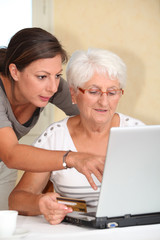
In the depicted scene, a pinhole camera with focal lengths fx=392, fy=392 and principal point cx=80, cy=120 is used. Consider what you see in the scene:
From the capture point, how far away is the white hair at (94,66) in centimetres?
178

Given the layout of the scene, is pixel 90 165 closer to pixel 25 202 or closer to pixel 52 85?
pixel 25 202

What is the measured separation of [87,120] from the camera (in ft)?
6.09

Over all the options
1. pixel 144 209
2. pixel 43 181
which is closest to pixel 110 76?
pixel 43 181

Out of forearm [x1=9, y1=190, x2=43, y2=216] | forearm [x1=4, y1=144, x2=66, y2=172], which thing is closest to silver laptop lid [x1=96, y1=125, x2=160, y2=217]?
forearm [x1=4, y1=144, x2=66, y2=172]

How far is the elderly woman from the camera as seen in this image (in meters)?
1.77

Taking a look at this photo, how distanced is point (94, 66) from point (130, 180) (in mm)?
855

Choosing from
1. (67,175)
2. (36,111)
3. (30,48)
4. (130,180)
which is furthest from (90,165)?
(36,111)

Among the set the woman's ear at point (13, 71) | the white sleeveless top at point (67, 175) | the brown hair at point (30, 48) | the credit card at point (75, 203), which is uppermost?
the brown hair at point (30, 48)

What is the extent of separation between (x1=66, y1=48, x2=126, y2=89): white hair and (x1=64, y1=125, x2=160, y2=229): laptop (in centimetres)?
79

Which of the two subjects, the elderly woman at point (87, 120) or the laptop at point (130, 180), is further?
the elderly woman at point (87, 120)

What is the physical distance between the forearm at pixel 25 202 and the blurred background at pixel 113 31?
191cm

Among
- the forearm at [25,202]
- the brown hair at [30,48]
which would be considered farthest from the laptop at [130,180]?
the brown hair at [30,48]

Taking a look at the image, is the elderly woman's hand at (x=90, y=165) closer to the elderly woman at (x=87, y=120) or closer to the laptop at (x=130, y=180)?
the laptop at (x=130, y=180)

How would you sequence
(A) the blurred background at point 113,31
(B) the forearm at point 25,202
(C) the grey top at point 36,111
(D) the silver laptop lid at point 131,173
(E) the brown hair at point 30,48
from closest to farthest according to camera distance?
1. (D) the silver laptop lid at point 131,173
2. (B) the forearm at point 25,202
3. (E) the brown hair at point 30,48
4. (C) the grey top at point 36,111
5. (A) the blurred background at point 113,31
